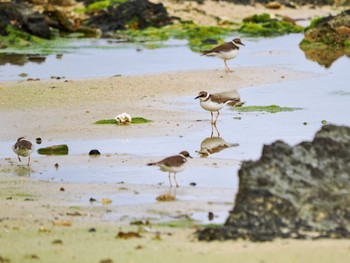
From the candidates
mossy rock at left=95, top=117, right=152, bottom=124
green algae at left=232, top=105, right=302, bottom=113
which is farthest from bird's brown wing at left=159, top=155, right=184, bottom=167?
green algae at left=232, top=105, right=302, bottom=113

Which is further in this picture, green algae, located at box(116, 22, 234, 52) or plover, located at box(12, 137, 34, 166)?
green algae, located at box(116, 22, 234, 52)

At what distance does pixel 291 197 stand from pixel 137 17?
109 feet

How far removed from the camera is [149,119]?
18219mm

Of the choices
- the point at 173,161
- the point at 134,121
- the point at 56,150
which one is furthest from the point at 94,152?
the point at 134,121

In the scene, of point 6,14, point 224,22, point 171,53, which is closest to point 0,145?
point 171,53

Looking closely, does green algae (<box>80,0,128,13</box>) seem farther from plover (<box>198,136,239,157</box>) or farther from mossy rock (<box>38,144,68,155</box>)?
mossy rock (<box>38,144,68,155</box>)

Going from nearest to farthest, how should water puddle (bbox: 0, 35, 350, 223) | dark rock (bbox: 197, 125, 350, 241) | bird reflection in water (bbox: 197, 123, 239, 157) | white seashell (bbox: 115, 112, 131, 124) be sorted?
dark rock (bbox: 197, 125, 350, 241)
water puddle (bbox: 0, 35, 350, 223)
bird reflection in water (bbox: 197, 123, 239, 157)
white seashell (bbox: 115, 112, 131, 124)

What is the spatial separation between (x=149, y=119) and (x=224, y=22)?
24622 millimetres

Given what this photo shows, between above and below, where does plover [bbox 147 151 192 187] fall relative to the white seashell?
below

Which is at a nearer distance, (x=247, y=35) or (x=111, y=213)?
(x=111, y=213)

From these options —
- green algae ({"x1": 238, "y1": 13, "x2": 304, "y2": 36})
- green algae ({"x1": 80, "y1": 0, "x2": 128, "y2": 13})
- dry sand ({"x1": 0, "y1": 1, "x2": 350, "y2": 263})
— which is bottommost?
dry sand ({"x1": 0, "y1": 1, "x2": 350, "y2": 263})

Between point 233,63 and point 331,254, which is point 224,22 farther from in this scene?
point 331,254

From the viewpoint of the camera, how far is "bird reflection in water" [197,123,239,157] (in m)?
15.0

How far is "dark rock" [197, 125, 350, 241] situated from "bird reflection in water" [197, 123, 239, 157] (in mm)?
5263
